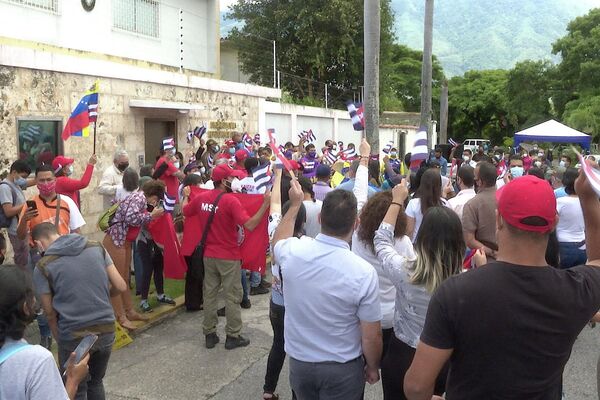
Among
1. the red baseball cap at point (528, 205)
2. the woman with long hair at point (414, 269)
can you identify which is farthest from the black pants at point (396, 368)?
the red baseball cap at point (528, 205)

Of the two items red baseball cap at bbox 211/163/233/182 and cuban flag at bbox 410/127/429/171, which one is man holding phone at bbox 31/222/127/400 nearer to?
red baseball cap at bbox 211/163/233/182

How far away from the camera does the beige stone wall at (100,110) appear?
839 cm

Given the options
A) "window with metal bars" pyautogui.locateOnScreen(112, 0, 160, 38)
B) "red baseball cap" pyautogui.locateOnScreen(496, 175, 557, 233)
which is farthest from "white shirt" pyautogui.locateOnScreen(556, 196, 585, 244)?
"window with metal bars" pyautogui.locateOnScreen(112, 0, 160, 38)

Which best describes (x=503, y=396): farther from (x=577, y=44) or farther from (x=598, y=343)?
(x=577, y=44)

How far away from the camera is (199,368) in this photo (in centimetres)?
543

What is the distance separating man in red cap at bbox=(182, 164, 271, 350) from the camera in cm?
579

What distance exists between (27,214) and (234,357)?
248 centimetres

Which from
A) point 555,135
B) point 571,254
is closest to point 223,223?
point 571,254

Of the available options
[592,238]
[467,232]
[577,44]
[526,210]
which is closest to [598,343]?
[467,232]

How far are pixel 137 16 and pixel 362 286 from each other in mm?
12959

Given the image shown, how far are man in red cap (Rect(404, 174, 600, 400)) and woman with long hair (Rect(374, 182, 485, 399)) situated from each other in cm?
80

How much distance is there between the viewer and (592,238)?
2.33 meters

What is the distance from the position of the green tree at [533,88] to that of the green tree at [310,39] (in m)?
15.9

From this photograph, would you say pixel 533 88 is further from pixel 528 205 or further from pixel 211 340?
pixel 528 205
